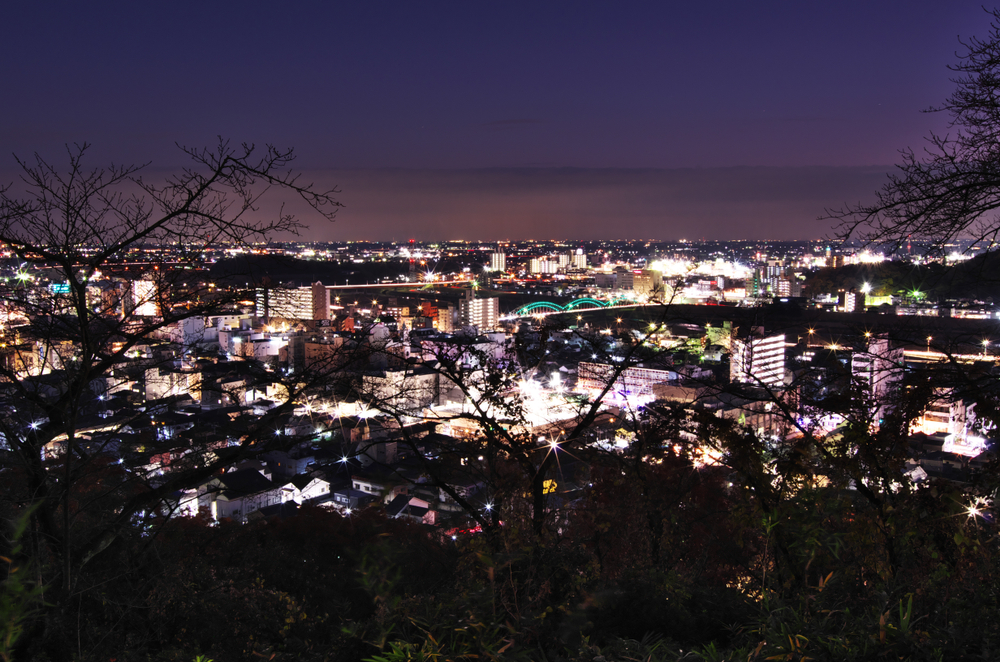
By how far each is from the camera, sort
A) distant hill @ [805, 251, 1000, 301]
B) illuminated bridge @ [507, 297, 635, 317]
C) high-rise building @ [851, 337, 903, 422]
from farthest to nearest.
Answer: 1. illuminated bridge @ [507, 297, 635, 317]
2. high-rise building @ [851, 337, 903, 422]
3. distant hill @ [805, 251, 1000, 301]

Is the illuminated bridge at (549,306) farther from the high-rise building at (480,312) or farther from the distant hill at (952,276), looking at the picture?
the distant hill at (952,276)

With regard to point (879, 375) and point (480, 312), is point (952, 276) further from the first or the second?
point (480, 312)

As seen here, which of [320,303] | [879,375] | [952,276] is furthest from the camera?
[320,303]

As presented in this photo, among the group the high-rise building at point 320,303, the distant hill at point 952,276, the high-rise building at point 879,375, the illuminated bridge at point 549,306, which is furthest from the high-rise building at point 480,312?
the distant hill at point 952,276

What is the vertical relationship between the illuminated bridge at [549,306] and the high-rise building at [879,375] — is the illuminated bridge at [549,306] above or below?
below

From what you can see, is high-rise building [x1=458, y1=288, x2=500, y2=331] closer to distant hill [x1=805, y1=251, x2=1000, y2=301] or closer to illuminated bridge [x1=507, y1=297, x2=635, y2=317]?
illuminated bridge [x1=507, y1=297, x2=635, y2=317]

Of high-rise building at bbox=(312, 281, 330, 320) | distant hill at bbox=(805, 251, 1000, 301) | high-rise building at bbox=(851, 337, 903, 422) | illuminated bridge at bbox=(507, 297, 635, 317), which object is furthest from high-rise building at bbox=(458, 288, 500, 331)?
distant hill at bbox=(805, 251, 1000, 301)

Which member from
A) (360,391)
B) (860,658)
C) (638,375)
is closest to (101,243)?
(360,391)

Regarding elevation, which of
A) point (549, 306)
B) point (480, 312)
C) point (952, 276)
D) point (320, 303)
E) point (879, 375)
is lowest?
point (480, 312)

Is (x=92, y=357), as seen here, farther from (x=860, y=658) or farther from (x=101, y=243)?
(x=860, y=658)

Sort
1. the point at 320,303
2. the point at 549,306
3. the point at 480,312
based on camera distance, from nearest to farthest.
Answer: the point at 480,312 → the point at 320,303 → the point at 549,306

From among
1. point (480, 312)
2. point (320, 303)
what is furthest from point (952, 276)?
point (320, 303)
